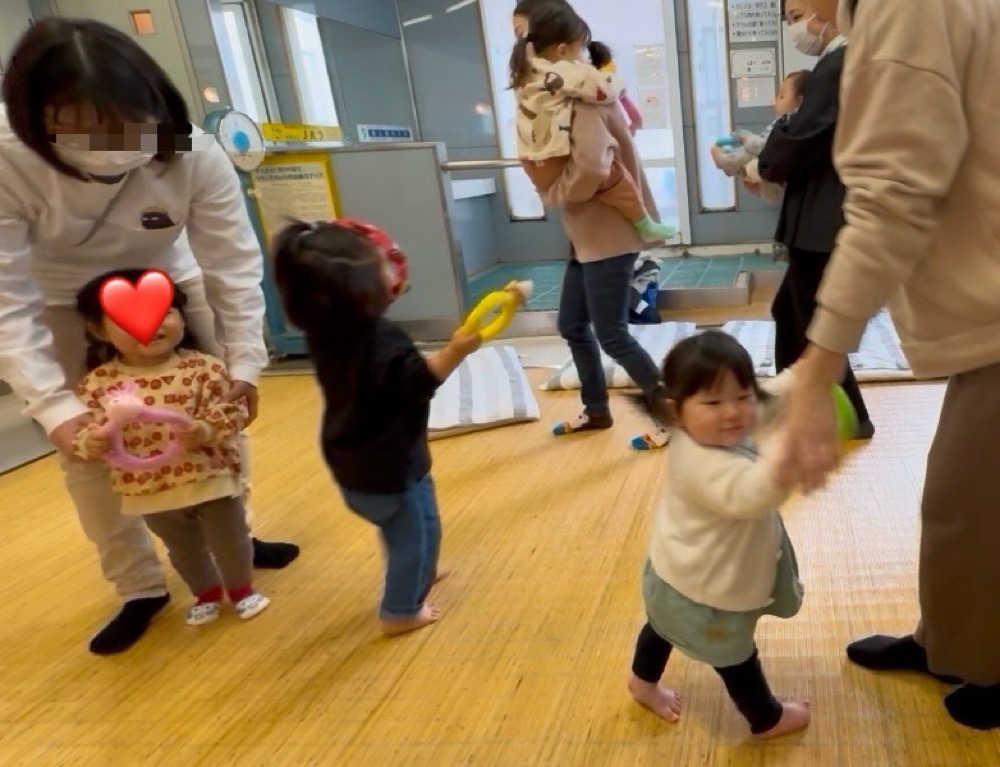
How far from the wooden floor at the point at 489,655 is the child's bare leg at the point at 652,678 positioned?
23mm

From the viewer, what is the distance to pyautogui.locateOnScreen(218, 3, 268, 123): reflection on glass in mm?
3215

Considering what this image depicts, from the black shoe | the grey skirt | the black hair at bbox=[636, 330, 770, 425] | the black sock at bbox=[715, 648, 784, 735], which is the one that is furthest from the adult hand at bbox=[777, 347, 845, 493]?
the black shoe

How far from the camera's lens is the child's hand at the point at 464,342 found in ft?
4.06

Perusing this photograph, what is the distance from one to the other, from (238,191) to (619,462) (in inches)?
45.3

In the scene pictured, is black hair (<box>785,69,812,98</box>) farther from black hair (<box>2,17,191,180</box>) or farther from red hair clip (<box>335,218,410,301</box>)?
black hair (<box>2,17,191,180</box>)

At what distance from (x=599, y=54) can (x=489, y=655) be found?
1.54 metres

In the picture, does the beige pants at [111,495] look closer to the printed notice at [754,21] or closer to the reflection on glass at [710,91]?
the reflection on glass at [710,91]

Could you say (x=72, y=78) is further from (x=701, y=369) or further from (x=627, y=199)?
(x=627, y=199)

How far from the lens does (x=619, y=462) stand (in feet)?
6.85

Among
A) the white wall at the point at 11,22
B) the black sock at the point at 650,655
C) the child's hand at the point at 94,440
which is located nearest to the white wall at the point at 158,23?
the white wall at the point at 11,22

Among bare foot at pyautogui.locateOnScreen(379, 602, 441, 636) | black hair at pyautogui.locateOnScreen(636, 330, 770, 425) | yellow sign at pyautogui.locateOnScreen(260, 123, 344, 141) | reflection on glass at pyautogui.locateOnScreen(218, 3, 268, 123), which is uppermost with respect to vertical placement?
reflection on glass at pyautogui.locateOnScreen(218, 3, 268, 123)

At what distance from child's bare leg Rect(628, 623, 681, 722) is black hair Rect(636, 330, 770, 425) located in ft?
1.15

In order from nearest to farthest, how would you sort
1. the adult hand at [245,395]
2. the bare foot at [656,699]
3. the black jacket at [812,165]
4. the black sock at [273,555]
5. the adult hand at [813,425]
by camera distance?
the adult hand at [813,425], the bare foot at [656,699], the adult hand at [245,395], the black jacket at [812,165], the black sock at [273,555]

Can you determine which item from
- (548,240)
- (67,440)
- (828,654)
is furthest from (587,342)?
(548,240)
